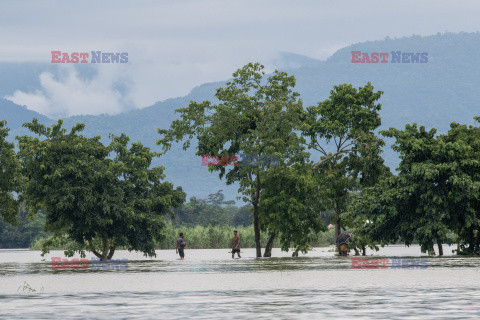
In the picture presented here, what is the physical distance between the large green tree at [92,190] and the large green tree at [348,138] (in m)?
9.20

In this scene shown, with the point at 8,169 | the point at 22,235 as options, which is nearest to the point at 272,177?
the point at 8,169

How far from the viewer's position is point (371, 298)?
1662 cm

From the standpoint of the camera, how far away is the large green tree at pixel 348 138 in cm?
4909

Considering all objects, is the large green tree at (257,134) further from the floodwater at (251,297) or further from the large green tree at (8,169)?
the floodwater at (251,297)

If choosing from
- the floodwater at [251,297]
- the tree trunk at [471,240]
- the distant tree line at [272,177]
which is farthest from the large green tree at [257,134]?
the floodwater at [251,297]

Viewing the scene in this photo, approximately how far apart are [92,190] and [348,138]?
16092mm

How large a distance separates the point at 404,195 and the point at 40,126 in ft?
62.7

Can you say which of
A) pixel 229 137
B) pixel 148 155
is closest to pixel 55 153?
pixel 148 155

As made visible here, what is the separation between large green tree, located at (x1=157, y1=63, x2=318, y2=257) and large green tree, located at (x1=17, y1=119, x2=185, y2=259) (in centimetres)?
383

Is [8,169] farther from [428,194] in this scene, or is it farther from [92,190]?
[428,194]

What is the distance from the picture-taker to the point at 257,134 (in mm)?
46656

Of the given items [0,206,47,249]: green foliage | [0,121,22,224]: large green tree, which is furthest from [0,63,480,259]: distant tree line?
→ [0,206,47,249]: green foliage

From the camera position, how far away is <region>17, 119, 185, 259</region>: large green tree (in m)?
42.8

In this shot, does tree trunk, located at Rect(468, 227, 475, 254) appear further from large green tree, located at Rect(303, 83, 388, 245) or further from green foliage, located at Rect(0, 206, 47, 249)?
green foliage, located at Rect(0, 206, 47, 249)
